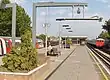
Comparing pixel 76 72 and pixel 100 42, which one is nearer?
pixel 76 72

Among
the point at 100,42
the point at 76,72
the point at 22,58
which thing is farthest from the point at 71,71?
the point at 100,42

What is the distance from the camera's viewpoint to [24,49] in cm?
1352

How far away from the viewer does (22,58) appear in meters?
12.9

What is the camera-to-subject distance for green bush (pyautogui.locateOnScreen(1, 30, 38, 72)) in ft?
41.6

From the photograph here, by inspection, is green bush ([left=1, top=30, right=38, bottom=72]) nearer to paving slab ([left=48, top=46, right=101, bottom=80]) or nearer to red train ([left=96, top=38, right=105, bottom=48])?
paving slab ([left=48, top=46, right=101, bottom=80])

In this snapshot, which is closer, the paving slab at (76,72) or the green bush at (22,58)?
the green bush at (22,58)

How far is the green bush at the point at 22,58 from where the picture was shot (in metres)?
12.7

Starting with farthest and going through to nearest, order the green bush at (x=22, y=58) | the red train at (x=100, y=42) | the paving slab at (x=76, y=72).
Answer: the red train at (x=100, y=42) < the paving slab at (x=76, y=72) < the green bush at (x=22, y=58)

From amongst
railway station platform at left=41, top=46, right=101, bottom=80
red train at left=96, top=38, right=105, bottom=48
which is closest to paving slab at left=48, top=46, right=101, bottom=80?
railway station platform at left=41, top=46, right=101, bottom=80

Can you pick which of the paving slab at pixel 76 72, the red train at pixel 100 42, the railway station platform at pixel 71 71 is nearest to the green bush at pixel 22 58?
the railway station platform at pixel 71 71

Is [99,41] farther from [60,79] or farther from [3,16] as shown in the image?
[60,79]

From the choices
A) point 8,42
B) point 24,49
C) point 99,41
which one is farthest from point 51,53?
point 99,41

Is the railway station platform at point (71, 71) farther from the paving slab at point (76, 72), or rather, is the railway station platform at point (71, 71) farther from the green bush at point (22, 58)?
the green bush at point (22, 58)

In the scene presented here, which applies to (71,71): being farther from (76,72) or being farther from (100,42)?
(100,42)
